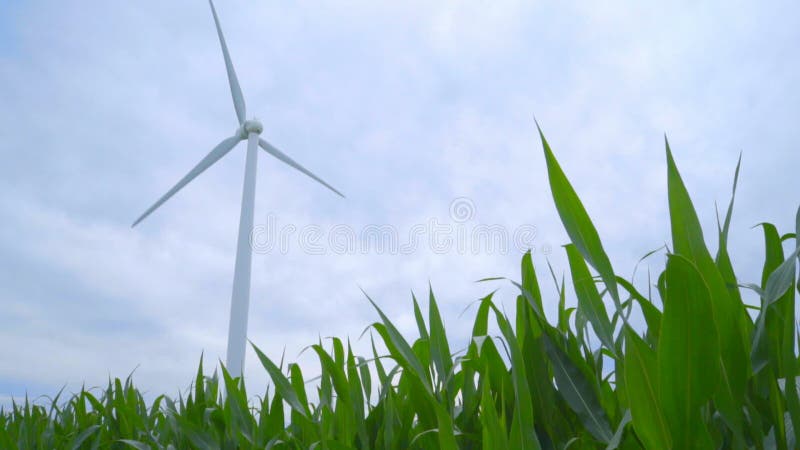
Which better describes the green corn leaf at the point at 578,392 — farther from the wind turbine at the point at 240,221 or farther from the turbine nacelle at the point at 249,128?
the turbine nacelle at the point at 249,128

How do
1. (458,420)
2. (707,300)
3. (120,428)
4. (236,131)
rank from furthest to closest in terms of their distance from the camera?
(236,131) → (120,428) → (458,420) → (707,300)

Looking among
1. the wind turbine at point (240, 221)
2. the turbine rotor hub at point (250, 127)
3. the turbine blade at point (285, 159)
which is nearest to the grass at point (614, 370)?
the wind turbine at point (240, 221)

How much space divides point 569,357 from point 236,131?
48.1 feet

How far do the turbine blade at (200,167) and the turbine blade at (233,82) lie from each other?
0.76 metres

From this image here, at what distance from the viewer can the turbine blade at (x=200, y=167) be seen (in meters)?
12.9

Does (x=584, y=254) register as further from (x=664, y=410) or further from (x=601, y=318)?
(x=664, y=410)

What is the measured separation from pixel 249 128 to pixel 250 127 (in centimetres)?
3

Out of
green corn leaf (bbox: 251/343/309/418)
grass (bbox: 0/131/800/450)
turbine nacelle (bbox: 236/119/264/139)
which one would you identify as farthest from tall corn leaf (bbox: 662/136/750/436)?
turbine nacelle (bbox: 236/119/264/139)

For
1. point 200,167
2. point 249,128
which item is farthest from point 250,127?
point 200,167

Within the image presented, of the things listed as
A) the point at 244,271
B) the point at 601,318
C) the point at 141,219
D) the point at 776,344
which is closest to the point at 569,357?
the point at 601,318

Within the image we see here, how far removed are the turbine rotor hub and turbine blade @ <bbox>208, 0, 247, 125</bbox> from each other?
0.16 m

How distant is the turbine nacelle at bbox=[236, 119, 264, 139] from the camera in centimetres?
1483

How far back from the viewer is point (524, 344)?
1271 mm

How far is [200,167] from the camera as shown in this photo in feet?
42.5
